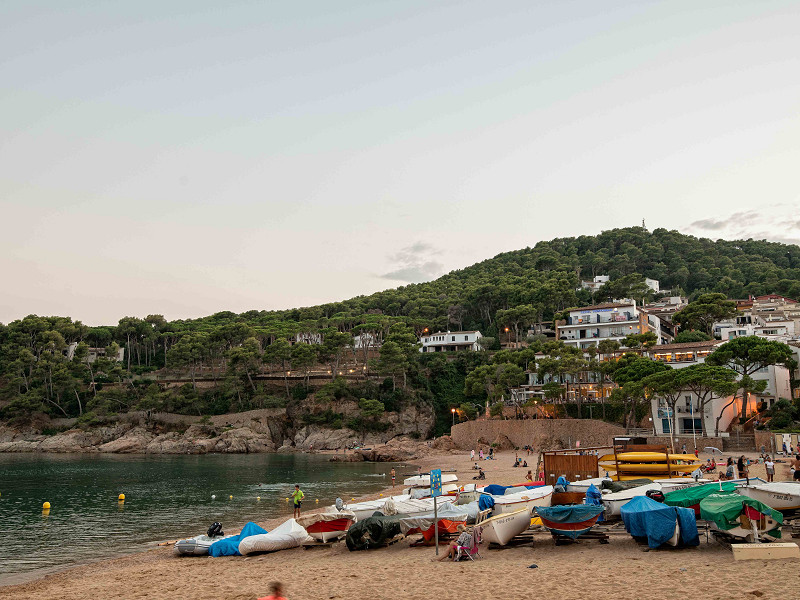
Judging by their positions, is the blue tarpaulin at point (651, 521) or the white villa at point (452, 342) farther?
the white villa at point (452, 342)

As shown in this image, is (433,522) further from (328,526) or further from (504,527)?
(328,526)

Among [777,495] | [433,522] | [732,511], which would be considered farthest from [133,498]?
[777,495]

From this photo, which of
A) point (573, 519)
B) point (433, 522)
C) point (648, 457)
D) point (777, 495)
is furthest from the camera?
point (648, 457)

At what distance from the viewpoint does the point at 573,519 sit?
53.4ft

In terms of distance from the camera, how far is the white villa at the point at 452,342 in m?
105

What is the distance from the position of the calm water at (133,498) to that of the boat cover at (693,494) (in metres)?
20.2

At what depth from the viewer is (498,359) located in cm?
7881

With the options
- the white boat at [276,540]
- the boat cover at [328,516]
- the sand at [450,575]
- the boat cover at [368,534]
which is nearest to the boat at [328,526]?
the boat cover at [328,516]

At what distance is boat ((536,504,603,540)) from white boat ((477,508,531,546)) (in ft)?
2.72

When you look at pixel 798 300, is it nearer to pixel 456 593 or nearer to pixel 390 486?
pixel 390 486

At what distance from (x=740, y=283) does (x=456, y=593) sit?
437ft

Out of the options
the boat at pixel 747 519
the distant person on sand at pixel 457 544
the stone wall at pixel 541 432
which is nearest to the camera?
the boat at pixel 747 519

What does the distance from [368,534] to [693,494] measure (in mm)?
9840

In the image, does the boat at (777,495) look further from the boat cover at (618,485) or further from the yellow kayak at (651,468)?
the yellow kayak at (651,468)
